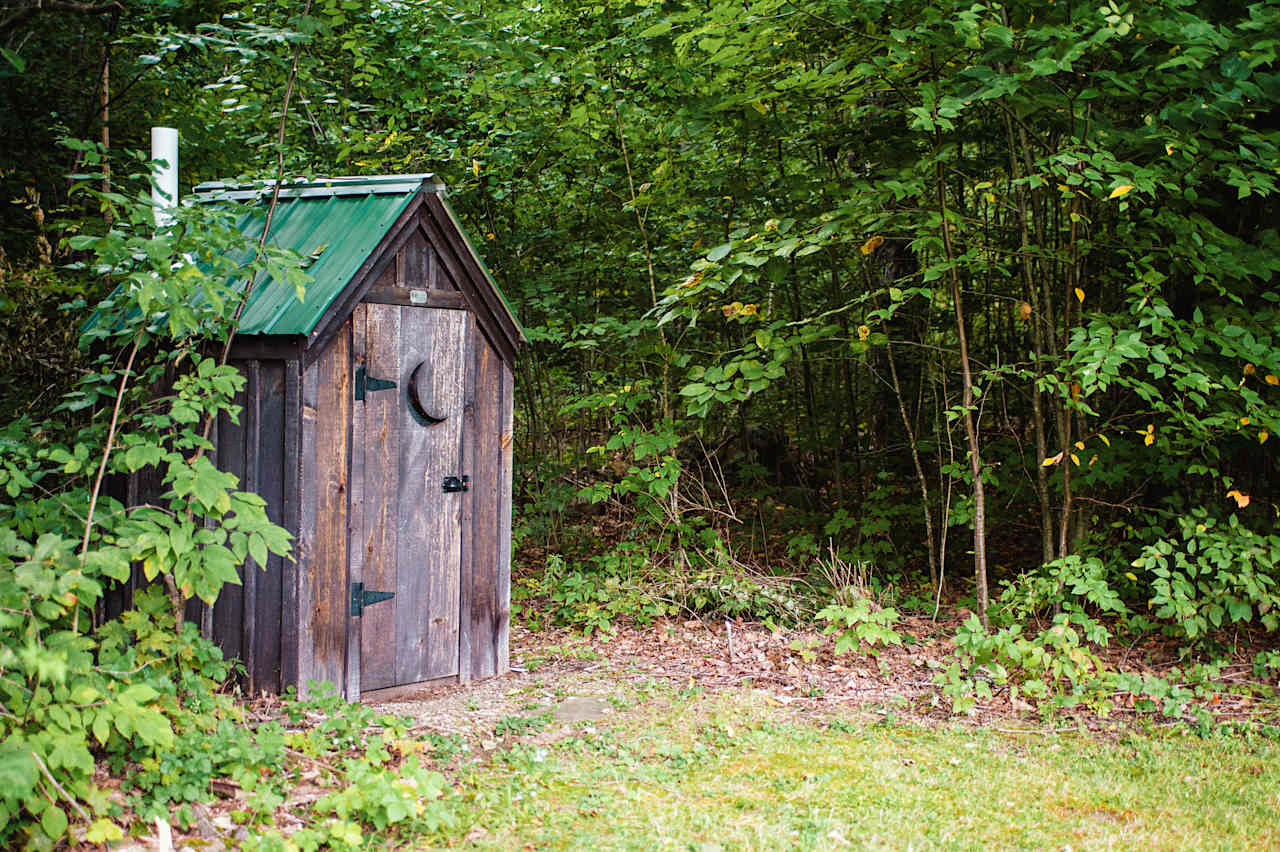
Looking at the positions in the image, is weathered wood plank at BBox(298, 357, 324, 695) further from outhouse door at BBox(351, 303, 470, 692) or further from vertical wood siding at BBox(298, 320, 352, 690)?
outhouse door at BBox(351, 303, 470, 692)

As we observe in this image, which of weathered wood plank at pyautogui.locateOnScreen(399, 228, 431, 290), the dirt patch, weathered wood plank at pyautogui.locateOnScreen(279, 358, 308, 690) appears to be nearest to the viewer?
weathered wood plank at pyautogui.locateOnScreen(279, 358, 308, 690)

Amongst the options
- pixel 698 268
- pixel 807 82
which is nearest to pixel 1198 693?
pixel 698 268

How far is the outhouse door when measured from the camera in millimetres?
5227

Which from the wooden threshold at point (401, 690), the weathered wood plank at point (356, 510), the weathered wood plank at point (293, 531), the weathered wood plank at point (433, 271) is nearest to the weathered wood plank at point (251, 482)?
the weathered wood plank at point (293, 531)

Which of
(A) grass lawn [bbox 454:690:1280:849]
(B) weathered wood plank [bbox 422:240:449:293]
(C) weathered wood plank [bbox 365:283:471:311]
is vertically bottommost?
(A) grass lawn [bbox 454:690:1280:849]

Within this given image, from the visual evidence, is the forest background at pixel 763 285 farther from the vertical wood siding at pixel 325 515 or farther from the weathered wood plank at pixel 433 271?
the weathered wood plank at pixel 433 271

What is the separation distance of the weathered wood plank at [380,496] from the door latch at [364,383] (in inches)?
0.9

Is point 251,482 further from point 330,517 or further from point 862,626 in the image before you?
point 862,626

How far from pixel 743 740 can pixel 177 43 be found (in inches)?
176

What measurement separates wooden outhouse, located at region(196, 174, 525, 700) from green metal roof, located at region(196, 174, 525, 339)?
0.01 meters

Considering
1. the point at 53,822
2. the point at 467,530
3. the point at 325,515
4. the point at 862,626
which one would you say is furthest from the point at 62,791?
the point at 862,626

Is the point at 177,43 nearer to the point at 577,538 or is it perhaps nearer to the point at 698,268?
the point at 698,268

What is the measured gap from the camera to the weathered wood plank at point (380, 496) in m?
5.23

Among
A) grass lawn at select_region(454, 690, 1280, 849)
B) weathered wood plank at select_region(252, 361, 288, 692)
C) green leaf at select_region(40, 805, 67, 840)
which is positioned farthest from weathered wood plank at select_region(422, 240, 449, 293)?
green leaf at select_region(40, 805, 67, 840)
